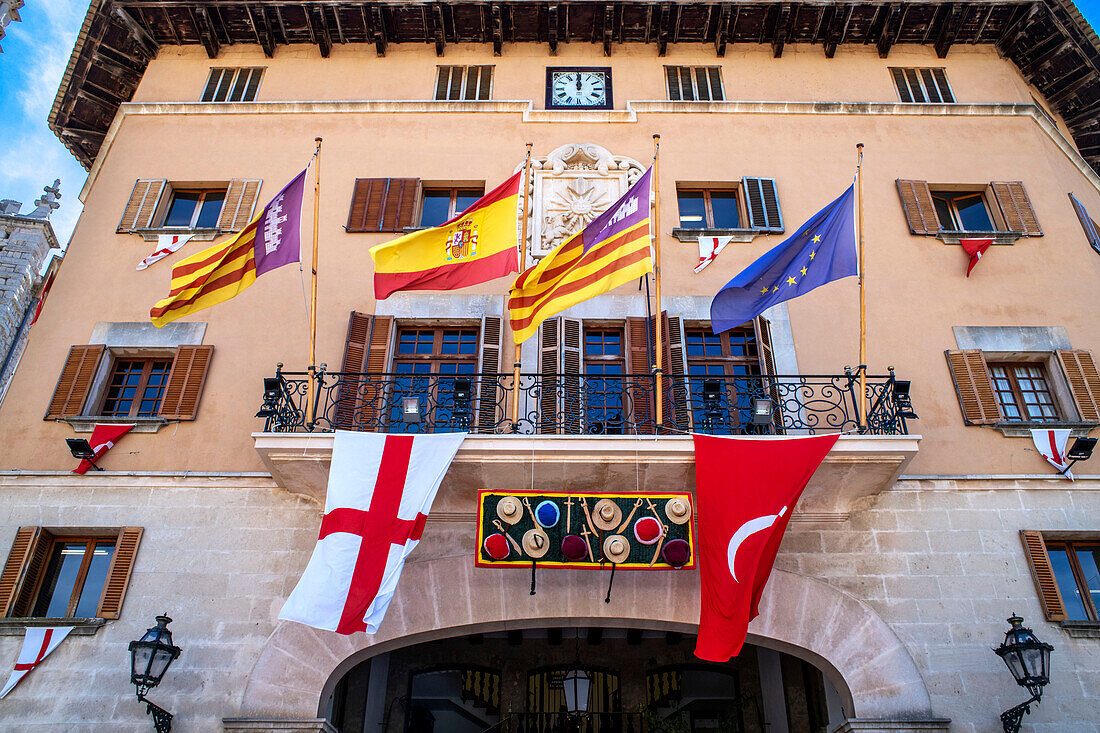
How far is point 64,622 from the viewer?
8602 mm

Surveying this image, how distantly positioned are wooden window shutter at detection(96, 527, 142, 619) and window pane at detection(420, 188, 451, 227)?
5780mm

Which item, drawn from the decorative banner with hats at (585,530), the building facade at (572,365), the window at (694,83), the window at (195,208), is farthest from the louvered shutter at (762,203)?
the window at (195,208)

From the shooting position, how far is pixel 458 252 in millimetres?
9820

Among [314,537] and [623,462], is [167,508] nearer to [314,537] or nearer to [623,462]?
[314,537]

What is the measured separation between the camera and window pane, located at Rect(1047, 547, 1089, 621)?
29.2 ft

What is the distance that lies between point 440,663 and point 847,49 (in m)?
12.0

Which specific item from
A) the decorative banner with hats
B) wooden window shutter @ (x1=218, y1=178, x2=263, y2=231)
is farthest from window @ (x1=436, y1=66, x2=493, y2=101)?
the decorative banner with hats

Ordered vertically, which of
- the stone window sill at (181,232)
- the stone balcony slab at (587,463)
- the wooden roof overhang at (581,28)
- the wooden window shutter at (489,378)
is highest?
the wooden roof overhang at (581,28)

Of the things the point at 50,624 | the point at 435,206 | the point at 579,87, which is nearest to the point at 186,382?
the point at 50,624

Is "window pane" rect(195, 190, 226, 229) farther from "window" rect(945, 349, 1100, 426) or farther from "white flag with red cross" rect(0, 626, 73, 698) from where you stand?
"window" rect(945, 349, 1100, 426)

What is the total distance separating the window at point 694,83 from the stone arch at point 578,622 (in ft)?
26.9

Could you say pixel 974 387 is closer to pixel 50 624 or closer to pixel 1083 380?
pixel 1083 380

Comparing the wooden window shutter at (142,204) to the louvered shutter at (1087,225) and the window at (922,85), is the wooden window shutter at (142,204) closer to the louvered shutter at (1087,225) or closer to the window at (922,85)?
the window at (922,85)

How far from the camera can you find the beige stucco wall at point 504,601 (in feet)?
27.2
